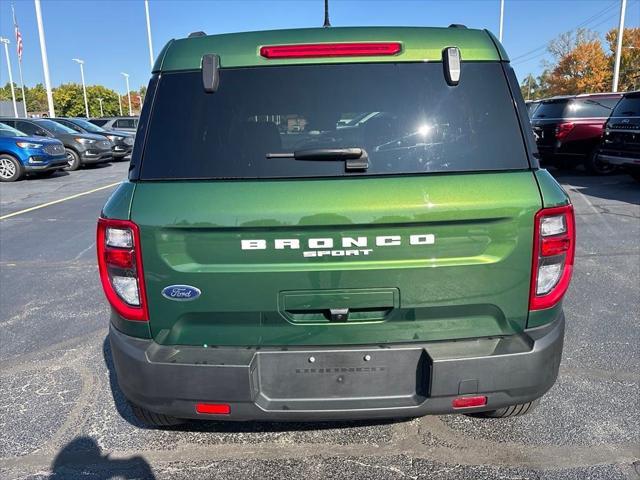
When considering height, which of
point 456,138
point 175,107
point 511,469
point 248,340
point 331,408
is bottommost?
point 511,469

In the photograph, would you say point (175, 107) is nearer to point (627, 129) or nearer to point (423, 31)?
point (423, 31)

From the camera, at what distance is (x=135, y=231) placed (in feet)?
6.83

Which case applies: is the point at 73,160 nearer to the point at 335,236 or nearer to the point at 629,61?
the point at 335,236

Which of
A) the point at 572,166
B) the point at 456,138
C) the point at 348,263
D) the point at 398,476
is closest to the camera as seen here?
the point at 348,263

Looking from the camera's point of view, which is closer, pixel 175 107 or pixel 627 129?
pixel 175 107

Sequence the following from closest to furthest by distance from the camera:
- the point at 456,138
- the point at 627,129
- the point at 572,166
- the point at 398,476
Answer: the point at 456,138
the point at 398,476
the point at 627,129
the point at 572,166

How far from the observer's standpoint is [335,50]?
2.24 meters

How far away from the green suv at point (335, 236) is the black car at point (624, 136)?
929cm

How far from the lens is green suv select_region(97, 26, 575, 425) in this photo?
81.0 inches

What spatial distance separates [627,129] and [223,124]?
10.3 m

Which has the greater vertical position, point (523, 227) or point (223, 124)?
point (223, 124)

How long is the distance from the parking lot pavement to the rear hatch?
84cm

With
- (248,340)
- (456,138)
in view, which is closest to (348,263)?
(248,340)

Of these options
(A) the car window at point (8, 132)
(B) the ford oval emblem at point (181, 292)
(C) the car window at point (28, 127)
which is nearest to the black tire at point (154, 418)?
(B) the ford oval emblem at point (181, 292)
